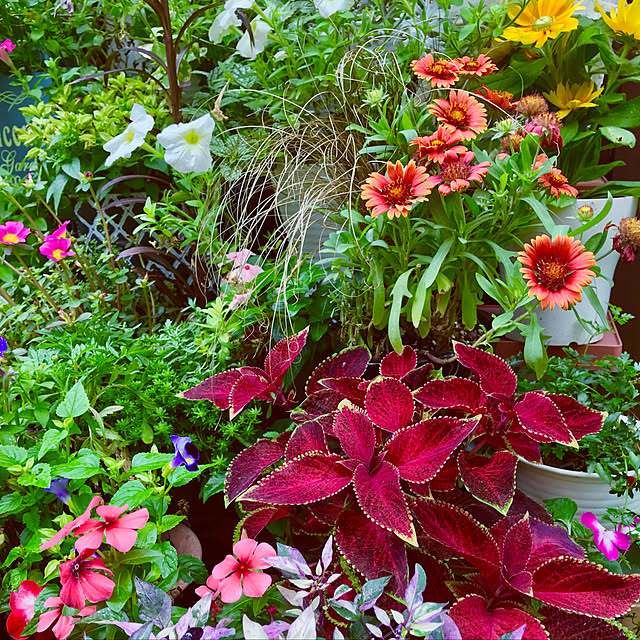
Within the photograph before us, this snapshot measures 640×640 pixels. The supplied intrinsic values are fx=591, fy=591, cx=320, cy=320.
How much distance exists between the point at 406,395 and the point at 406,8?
83 cm

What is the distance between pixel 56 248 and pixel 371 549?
91 centimetres

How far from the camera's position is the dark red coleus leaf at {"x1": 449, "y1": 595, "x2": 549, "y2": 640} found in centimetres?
62

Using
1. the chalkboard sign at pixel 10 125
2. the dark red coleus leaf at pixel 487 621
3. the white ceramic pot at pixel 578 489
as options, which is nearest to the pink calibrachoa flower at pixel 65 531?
the dark red coleus leaf at pixel 487 621

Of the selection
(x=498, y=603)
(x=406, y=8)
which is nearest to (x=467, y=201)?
(x=406, y=8)

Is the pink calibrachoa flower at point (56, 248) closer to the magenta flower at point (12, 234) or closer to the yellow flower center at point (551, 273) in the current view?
the magenta flower at point (12, 234)

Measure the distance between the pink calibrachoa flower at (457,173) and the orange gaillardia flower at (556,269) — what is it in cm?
14

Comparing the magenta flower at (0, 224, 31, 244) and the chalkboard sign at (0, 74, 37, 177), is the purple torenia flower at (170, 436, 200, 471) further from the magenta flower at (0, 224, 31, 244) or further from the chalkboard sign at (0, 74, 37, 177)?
the chalkboard sign at (0, 74, 37, 177)

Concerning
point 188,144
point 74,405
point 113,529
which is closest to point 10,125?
point 188,144

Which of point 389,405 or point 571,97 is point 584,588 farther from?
point 571,97

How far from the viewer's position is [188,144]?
1.14 metres

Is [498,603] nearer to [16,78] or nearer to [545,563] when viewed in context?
[545,563]

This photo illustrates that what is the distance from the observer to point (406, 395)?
32.5 inches

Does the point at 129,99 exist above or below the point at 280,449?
above

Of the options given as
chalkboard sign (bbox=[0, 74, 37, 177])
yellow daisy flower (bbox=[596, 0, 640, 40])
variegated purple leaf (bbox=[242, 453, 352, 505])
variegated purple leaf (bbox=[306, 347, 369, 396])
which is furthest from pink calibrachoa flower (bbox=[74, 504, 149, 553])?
chalkboard sign (bbox=[0, 74, 37, 177])
